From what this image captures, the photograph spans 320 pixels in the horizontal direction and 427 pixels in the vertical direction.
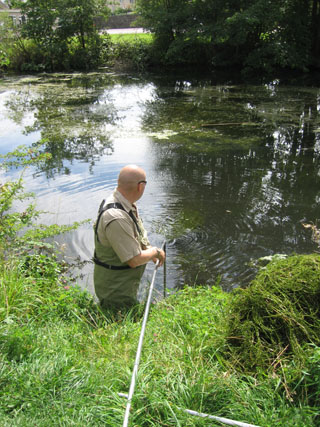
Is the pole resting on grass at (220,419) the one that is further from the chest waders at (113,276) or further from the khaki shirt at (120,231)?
the chest waders at (113,276)

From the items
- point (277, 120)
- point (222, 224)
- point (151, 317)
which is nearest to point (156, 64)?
point (277, 120)

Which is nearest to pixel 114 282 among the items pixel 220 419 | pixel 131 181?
pixel 131 181

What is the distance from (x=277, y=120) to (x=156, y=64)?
503 inches

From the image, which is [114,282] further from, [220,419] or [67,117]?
[67,117]

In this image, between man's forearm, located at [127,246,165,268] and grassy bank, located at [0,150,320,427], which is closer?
grassy bank, located at [0,150,320,427]

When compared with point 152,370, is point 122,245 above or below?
above

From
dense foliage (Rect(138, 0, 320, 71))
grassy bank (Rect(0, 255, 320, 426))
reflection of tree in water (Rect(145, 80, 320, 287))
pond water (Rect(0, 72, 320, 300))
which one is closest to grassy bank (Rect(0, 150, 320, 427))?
grassy bank (Rect(0, 255, 320, 426))

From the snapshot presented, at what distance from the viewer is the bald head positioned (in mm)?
3209

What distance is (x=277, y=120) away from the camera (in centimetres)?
1120

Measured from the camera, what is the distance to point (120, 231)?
3.11m

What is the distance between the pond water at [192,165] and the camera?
5332 millimetres

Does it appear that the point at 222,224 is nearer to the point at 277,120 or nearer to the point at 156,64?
the point at 277,120

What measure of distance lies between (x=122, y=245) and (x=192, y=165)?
5.31 metres

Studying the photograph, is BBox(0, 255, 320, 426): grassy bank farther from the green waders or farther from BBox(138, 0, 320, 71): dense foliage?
BBox(138, 0, 320, 71): dense foliage
